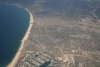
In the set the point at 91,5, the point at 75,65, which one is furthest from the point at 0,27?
the point at 91,5

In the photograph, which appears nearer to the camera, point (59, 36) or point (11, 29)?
point (59, 36)

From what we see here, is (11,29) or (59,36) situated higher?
(59,36)

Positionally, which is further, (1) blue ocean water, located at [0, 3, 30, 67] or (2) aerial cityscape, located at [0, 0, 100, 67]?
(1) blue ocean water, located at [0, 3, 30, 67]

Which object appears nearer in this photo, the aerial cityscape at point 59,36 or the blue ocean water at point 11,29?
the aerial cityscape at point 59,36
